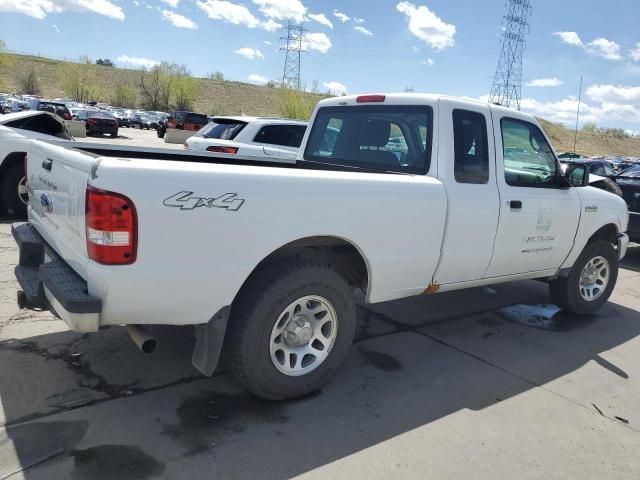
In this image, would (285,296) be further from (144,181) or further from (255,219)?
(144,181)

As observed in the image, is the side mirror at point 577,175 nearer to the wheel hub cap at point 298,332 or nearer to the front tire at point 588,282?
the front tire at point 588,282

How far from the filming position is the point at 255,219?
3.00 meters

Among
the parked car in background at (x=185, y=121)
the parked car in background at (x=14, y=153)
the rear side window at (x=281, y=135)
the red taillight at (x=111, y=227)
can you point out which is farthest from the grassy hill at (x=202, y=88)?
the red taillight at (x=111, y=227)

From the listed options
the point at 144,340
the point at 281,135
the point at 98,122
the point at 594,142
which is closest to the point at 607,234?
the point at 144,340

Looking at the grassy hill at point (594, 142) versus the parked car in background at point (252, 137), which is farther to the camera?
the grassy hill at point (594, 142)

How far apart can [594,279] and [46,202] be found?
539 cm

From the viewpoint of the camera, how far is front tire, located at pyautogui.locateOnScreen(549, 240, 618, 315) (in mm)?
5641

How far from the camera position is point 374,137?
4.62 metres

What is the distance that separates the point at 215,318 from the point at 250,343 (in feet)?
0.92

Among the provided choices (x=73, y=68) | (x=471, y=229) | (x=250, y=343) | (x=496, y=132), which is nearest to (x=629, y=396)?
(x=471, y=229)

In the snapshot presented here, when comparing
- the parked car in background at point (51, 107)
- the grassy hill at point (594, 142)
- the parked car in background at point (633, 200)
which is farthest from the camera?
the grassy hill at point (594, 142)

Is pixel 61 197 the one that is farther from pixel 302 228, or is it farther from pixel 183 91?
pixel 183 91

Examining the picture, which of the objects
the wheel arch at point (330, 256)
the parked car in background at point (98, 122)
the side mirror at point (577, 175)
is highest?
the parked car in background at point (98, 122)

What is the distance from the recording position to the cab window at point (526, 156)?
15.1 ft
